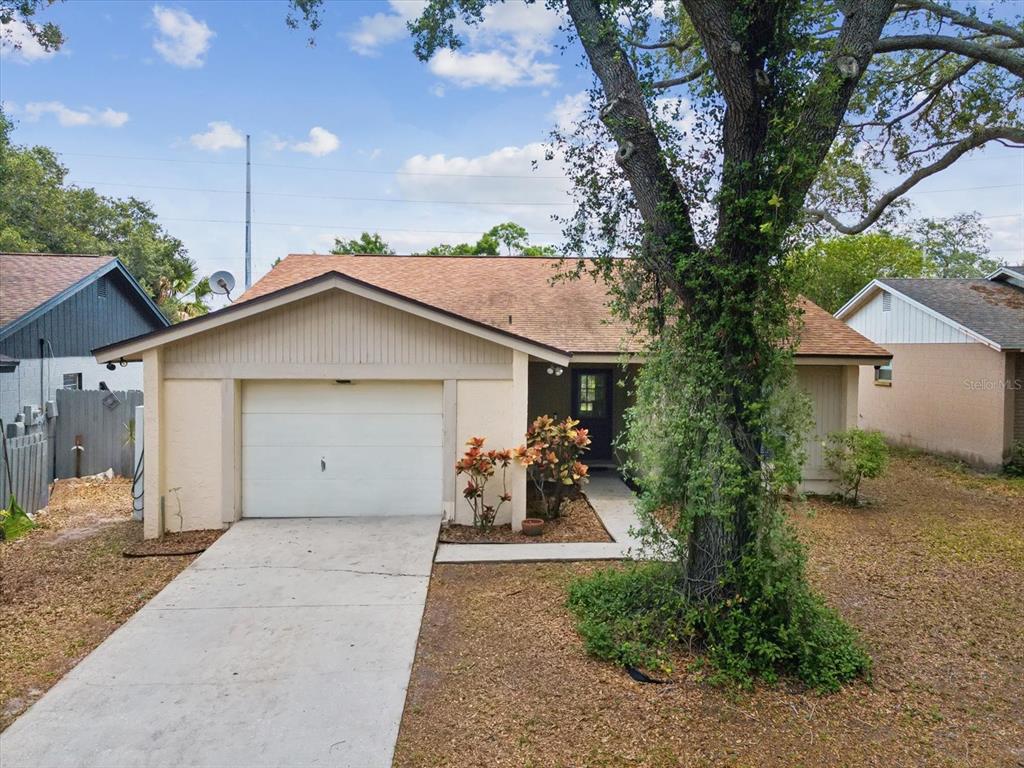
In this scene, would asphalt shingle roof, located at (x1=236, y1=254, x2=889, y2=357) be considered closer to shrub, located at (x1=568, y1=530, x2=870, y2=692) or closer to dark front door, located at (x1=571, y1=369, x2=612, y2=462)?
dark front door, located at (x1=571, y1=369, x2=612, y2=462)

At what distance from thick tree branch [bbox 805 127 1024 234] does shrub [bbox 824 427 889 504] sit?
3552 millimetres

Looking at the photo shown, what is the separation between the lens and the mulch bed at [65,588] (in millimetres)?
4566

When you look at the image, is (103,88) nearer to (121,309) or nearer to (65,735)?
(121,309)

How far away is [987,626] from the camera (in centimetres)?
537

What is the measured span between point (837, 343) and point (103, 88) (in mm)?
17219

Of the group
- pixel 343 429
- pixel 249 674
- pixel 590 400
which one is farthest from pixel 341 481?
pixel 590 400

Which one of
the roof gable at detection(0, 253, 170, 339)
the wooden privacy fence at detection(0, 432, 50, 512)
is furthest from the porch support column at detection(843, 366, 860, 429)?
the roof gable at detection(0, 253, 170, 339)

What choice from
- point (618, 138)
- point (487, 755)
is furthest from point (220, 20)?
point (487, 755)

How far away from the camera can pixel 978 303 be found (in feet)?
49.0

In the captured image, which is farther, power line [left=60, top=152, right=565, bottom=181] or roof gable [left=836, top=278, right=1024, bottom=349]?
power line [left=60, top=152, right=565, bottom=181]

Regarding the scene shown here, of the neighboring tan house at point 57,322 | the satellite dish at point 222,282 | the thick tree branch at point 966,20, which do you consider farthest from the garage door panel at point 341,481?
the thick tree branch at point 966,20

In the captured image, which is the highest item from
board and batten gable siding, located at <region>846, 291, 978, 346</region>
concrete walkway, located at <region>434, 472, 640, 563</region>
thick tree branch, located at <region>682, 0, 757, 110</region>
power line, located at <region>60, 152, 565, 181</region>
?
power line, located at <region>60, 152, 565, 181</region>

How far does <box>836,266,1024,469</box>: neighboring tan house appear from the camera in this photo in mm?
12906

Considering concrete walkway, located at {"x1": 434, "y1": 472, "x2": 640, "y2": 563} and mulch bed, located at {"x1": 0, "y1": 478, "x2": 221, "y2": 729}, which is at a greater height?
concrete walkway, located at {"x1": 434, "y1": 472, "x2": 640, "y2": 563}
